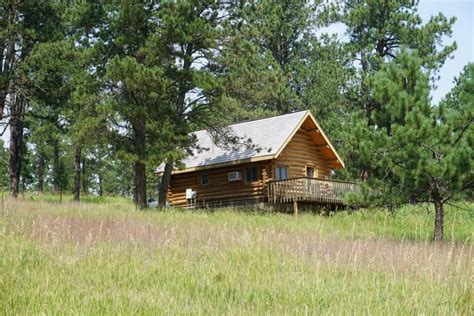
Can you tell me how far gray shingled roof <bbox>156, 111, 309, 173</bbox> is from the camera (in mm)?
27719

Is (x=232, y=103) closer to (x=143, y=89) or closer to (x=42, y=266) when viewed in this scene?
(x=143, y=89)

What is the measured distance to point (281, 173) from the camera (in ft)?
97.2

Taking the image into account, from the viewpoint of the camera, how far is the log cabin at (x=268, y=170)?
26.9m

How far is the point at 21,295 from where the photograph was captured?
484 centimetres

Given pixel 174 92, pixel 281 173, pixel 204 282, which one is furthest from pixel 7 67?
pixel 204 282

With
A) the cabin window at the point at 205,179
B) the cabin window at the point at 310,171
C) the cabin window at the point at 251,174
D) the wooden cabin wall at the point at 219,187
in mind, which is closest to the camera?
the wooden cabin wall at the point at 219,187

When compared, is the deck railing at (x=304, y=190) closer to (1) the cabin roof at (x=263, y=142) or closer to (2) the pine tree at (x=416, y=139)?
(1) the cabin roof at (x=263, y=142)

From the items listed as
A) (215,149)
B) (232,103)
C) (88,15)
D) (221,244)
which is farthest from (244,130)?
(221,244)

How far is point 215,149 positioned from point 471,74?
19659 mm

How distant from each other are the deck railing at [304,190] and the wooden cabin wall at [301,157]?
6.69 ft

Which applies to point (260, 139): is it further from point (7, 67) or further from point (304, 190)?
point (7, 67)

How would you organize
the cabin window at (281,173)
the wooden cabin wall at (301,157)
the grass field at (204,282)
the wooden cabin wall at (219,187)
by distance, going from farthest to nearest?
the wooden cabin wall at (301,157) → the cabin window at (281,173) → the wooden cabin wall at (219,187) → the grass field at (204,282)

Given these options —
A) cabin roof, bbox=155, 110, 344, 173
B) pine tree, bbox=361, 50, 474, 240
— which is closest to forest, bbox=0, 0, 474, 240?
pine tree, bbox=361, 50, 474, 240

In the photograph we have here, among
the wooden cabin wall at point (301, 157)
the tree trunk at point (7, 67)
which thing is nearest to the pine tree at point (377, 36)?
the wooden cabin wall at point (301, 157)
